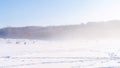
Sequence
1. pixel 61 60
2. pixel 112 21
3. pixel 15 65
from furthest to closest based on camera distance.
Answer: pixel 112 21 → pixel 61 60 → pixel 15 65

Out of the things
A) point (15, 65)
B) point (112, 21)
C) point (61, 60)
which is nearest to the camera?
point (15, 65)

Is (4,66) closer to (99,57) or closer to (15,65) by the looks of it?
(15,65)

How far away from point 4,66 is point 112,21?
1365 inches

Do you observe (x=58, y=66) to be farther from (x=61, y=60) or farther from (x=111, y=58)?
(x=111, y=58)

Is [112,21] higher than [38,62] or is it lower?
higher

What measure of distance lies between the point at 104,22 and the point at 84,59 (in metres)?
33.3

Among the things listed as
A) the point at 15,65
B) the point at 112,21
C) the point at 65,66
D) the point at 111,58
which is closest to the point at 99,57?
the point at 111,58

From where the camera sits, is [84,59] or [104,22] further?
[104,22]

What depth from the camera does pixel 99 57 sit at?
11.5 meters

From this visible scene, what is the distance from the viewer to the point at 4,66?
9.85 meters

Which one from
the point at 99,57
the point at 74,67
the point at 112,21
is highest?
the point at 112,21

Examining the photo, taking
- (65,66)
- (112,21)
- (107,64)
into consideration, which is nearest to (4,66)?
(65,66)

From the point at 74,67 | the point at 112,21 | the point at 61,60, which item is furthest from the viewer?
the point at 112,21

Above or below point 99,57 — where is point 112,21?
above
